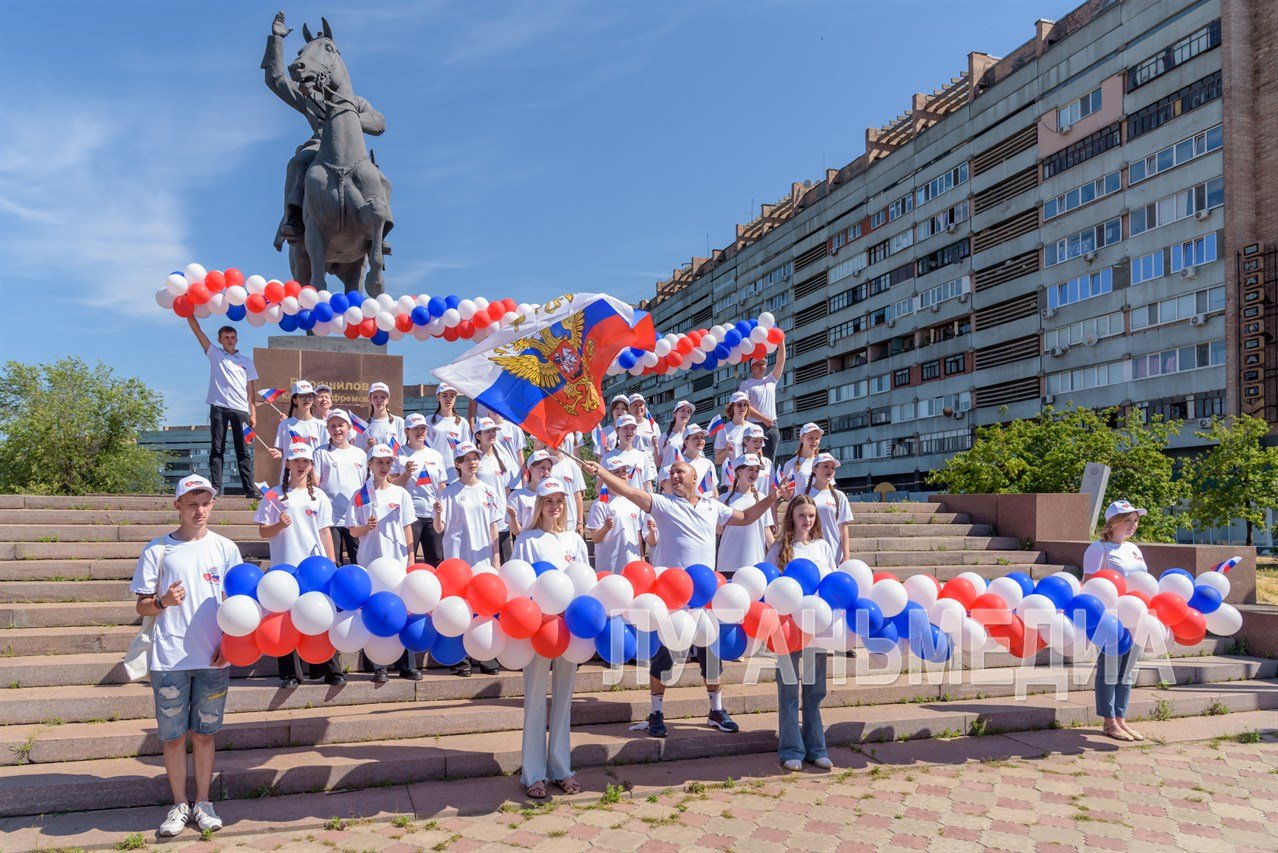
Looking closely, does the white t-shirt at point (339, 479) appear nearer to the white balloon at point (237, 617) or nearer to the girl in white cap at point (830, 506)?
the white balloon at point (237, 617)

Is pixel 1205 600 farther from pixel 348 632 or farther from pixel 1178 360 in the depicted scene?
pixel 1178 360

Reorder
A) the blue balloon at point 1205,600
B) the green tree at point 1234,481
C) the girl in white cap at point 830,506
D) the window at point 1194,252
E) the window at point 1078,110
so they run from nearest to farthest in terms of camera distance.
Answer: the blue balloon at point 1205,600 < the girl in white cap at point 830,506 < the green tree at point 1234,481 < the window at point 1194,252 < the window at point 1078,110

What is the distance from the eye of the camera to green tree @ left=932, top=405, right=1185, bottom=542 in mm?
19938

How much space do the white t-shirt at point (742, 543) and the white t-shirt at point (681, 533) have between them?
19.1 inches

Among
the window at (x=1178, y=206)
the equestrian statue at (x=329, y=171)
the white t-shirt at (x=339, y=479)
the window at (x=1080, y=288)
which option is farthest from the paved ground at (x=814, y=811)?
the window at (x=1080, y=288)

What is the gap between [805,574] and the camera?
18.9ft

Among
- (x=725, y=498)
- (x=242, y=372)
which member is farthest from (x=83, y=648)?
(x=725, y=498)

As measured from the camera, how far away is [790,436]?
67000mm

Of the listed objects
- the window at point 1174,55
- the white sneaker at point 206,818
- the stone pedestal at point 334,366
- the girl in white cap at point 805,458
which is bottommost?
the white sneaker at point 206,818

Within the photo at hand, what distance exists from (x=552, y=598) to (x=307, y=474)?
2.40 m

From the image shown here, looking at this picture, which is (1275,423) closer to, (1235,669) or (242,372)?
(1235,669)

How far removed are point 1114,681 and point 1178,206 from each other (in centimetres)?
3460

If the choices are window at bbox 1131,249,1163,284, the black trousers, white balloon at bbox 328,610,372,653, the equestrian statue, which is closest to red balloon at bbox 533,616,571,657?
white balloon at bbox 328,610,372,653

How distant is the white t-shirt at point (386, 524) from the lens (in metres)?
6.83
